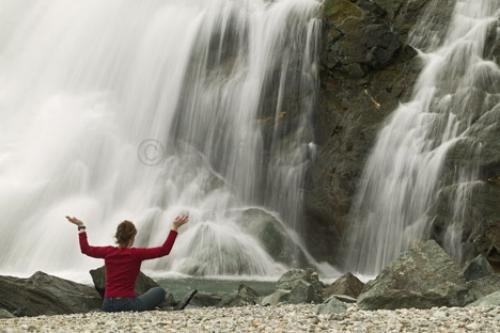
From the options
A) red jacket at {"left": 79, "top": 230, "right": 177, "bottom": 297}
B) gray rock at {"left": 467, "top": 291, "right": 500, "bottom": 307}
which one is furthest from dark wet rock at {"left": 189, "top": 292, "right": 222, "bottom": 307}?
gray rock at {"left": 467, "top": 291, "right": 500, "bottom": 307}

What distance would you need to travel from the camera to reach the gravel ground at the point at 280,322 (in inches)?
323

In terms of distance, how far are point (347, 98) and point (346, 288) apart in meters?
11.9

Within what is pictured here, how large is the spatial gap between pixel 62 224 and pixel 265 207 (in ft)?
20.3

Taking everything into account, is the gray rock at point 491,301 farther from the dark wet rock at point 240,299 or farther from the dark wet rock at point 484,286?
the dark wet rock at point 240,299

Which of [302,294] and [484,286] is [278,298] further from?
[484,286]

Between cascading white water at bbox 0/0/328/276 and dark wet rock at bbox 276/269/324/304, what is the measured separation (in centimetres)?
562

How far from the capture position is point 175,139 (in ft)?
87.1

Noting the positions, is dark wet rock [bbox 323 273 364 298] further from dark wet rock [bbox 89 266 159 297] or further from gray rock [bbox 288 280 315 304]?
dark wet rock [bbox 89 266 159 297]

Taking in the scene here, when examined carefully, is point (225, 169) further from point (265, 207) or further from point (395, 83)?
point (395, 83)

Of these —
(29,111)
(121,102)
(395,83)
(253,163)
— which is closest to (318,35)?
(395,83)

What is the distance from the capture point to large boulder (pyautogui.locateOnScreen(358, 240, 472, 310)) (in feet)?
36.0

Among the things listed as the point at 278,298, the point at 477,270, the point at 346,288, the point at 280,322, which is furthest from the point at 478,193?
the point at 280,322

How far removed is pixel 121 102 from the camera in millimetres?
29688

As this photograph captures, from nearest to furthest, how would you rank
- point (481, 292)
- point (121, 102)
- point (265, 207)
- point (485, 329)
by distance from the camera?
point (485, 329) → point (481, 292) → point (265, 207) → point (121, 102)
